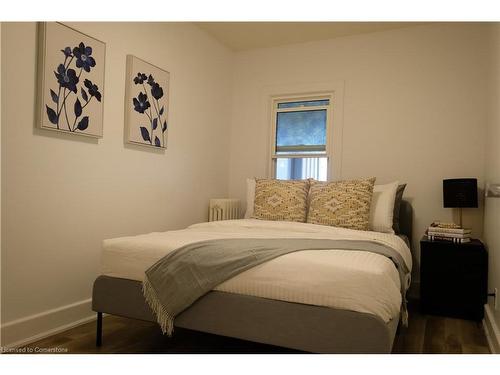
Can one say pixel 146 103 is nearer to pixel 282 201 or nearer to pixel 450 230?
pixel 282 201

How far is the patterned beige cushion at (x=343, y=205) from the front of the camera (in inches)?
A: 113

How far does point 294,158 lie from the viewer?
4133 mm

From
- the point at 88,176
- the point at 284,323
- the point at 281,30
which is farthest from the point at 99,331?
the point at 281,30

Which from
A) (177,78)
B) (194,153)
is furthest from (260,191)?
(177,78)

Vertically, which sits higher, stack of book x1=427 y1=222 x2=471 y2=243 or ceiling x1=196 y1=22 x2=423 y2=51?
ceiling x1=196 y1=22 x2=423 y2=51

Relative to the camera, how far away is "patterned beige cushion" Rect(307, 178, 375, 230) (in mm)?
2873

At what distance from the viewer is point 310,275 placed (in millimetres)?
1651

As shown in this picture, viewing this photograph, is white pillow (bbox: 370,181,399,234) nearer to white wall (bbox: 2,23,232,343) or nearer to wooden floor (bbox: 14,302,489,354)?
wooden floor (bbox: 14,302,489,354)

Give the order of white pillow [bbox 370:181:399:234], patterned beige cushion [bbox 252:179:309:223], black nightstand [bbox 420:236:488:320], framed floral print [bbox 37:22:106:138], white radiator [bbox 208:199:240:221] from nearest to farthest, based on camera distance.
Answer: framed floral print [bbox 37:22:106:138]
black nightstand [bbox 420:236:488:320]
white pillow [bbox 370:181:399:234]
patterned beige cushion [bbox 252:179:309:223]
white radiator [bbox 208:199:240:221]

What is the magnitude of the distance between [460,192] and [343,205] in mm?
1005

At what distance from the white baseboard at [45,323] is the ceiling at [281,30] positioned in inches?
110

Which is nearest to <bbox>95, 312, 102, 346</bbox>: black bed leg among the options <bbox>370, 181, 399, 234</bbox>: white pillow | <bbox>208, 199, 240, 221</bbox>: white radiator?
<bbox>208, 199, 240, 221</bbox>: white radiator

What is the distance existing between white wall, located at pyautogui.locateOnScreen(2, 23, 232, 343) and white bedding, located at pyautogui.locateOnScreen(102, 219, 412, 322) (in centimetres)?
51

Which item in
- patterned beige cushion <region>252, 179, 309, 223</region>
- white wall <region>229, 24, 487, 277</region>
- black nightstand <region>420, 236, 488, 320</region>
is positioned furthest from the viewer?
white wall <region>229, 24, 487, 277</region>
